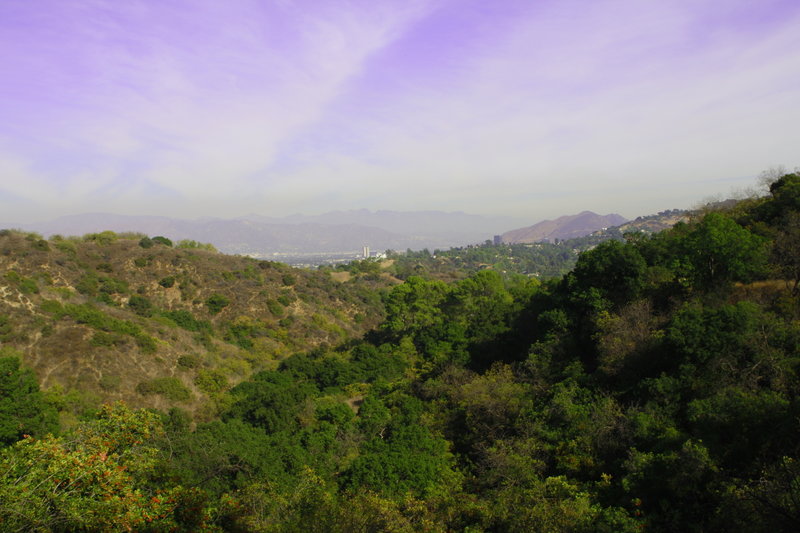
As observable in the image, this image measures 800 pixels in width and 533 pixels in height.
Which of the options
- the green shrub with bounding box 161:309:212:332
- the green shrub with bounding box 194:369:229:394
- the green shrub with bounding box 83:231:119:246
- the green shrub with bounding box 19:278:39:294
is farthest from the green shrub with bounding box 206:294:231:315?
the green shrub with bounding box 83:231:119:246

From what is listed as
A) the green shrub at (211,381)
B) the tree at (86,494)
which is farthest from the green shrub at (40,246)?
the tree at (86,494)

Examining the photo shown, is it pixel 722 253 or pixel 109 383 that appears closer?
pixel 722 253

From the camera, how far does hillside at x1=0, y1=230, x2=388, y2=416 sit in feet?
75.5

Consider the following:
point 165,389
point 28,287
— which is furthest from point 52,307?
point 165,389

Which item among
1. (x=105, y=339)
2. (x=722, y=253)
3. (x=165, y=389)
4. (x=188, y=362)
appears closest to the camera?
(x=722, y=253)

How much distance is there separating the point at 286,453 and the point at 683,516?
446 inches

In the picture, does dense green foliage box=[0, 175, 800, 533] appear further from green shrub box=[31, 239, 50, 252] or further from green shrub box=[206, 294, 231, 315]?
green shrub box=[31, 239, 50, 252]

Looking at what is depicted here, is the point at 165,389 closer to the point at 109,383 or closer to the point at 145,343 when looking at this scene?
the point at 109,383

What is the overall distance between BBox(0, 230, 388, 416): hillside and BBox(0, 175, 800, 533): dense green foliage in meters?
1.78

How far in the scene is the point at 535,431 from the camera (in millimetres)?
13500

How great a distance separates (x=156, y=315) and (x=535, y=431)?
31492mm

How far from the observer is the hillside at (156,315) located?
75.5 ft

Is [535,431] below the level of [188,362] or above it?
above

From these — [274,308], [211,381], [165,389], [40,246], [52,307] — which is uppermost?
[40,246]
